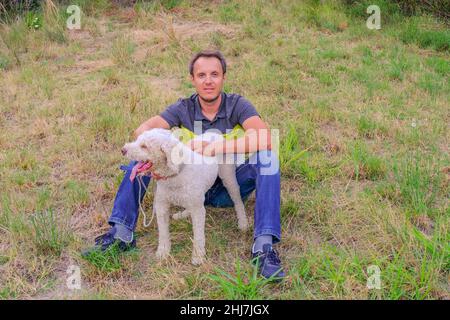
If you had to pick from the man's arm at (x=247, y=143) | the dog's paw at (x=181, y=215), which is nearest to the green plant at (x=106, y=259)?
the dog's paw at (x=181, y=215)

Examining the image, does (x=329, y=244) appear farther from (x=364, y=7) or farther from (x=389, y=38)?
(x=364, y=7)

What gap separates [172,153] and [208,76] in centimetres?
79

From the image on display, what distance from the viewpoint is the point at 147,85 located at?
564 centimetres

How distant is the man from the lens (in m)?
2.88

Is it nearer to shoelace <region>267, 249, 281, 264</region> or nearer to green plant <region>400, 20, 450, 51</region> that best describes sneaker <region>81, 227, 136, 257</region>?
shoelace <region>267, 249, 281, 264</region>

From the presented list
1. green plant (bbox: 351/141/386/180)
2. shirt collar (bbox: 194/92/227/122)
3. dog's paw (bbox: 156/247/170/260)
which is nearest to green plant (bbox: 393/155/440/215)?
green plant (bbox: 351/141/386/180)

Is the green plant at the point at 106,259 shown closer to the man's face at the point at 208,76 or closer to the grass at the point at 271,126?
the grass at the point at 271,126

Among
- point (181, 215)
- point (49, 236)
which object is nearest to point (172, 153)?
point (181, 215)

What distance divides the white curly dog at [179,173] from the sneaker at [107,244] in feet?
0.68

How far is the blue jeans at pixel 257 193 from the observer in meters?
2.90

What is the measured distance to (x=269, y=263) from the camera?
8.99ft

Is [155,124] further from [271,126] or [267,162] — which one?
[271,126]

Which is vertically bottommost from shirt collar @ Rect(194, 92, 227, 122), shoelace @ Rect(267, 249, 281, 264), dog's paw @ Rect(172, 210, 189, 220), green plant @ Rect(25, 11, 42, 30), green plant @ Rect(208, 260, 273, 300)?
green plant @ Rect(208, 260, 273, 300)
